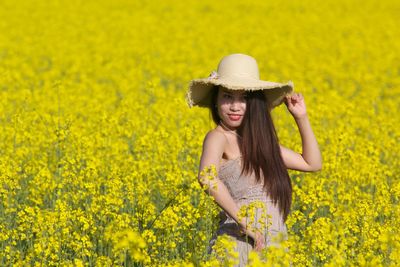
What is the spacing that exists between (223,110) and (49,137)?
10.6 feet

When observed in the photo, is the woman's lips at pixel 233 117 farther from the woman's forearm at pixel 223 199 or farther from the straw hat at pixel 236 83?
the woman's forearm at pixel 223 199

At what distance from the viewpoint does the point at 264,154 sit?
4582 mm

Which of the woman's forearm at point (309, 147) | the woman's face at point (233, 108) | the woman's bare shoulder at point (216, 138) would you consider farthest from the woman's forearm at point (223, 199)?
the woman's forearm at point (309, 147)

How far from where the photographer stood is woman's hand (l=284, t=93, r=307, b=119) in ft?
15.7

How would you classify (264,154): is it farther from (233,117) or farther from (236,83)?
(236,83)

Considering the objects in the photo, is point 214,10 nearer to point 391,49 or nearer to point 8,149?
point 391,49

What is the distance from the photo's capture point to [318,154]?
4859 mm

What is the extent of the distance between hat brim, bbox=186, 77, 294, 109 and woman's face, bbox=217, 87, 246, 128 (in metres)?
0.11

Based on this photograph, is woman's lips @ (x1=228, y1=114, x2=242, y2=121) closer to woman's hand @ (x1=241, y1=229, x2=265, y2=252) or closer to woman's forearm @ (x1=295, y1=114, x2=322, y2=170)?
woman's forearm @ (x1=295, y1=114, x2=322, y2=170)

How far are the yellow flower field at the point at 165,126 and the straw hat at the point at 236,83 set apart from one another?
20.2 inches

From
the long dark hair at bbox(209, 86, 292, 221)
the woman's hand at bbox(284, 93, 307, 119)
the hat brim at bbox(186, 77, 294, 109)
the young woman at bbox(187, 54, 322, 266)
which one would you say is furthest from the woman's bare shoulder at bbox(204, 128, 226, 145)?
the woman's hand at bbox(284, 93, 307, 119)

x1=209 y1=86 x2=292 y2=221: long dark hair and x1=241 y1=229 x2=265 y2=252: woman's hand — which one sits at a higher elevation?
x1=209 y1=86 x2=292 y2=221: long dark hair

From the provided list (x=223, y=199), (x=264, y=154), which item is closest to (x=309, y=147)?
(x=264, y=154)

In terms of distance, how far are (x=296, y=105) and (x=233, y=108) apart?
0.37m
